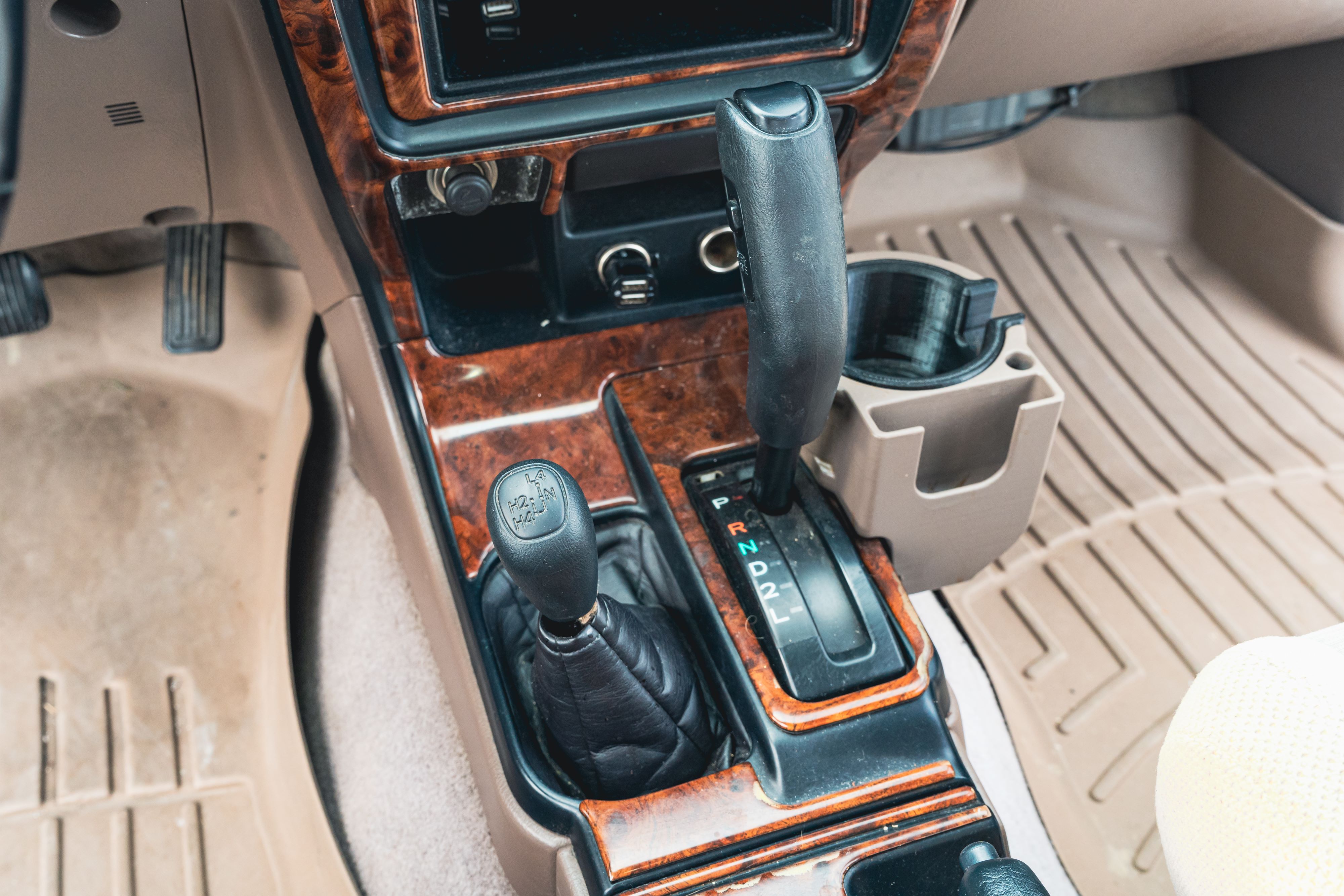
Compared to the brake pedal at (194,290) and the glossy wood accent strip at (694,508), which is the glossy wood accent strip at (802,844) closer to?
the glossy wood accent strip at (694,508)

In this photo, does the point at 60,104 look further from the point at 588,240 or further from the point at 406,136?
the point at 588,240

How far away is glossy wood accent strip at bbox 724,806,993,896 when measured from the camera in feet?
2.86

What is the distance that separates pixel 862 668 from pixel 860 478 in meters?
0.18

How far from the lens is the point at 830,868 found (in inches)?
34.6

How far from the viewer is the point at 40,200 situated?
3.84ft

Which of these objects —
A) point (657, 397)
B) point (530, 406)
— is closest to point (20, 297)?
point (530, 406)

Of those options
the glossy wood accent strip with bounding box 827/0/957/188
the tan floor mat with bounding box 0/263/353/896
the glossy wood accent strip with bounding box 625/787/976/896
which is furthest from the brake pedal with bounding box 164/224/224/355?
the glossy wood accent strip with bounding box 625/787/976/896

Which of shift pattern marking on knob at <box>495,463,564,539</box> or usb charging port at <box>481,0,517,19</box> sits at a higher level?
usb charging port at <box>481,0,517,19</box>

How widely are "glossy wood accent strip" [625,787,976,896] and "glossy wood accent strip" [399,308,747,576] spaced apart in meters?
0.39

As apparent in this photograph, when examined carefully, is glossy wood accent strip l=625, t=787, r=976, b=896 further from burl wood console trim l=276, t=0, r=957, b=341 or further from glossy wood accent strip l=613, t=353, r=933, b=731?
burl wood console trim l=276, t=0, r=957, b=341

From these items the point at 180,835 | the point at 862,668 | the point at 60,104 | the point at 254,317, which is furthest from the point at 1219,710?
the point at 254,317

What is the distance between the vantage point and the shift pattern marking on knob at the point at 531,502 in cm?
71

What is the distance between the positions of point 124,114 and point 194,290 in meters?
0.71

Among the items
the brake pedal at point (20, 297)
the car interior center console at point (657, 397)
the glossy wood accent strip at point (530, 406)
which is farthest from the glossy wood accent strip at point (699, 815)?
the brake pedal at point (20, 297)
